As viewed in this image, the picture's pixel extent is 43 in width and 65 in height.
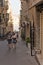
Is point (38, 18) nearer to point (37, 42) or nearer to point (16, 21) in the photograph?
point (37, 42)

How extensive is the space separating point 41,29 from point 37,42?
241 centimetres

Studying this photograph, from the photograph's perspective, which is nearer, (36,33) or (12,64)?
(12,64)

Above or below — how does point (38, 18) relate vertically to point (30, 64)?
above

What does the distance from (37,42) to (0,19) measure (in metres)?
51.4

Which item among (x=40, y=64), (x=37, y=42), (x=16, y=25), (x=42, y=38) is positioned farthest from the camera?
(x=16, y=25)

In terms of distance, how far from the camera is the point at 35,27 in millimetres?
27422

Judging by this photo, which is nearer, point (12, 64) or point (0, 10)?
point (12, 64)

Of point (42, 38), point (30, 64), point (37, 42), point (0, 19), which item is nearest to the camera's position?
point (30, 64)

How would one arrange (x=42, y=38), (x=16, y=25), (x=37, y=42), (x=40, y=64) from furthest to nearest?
(x=16, y=25) < (x=37, y=42) < (x=42, y=38) < (x=40, y=64)

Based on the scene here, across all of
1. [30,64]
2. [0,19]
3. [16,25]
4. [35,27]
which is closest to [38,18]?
[35,27]

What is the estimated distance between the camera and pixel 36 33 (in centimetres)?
2664

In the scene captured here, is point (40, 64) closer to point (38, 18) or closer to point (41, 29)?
point (41, 29)

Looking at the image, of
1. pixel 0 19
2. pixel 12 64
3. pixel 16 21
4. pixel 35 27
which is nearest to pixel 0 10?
pixel 0 19

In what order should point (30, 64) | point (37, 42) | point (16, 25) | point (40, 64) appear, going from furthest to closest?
1. point (16, 25)
2. point (37, 42)
3. point (30, 64)
4. point (40, 64)
